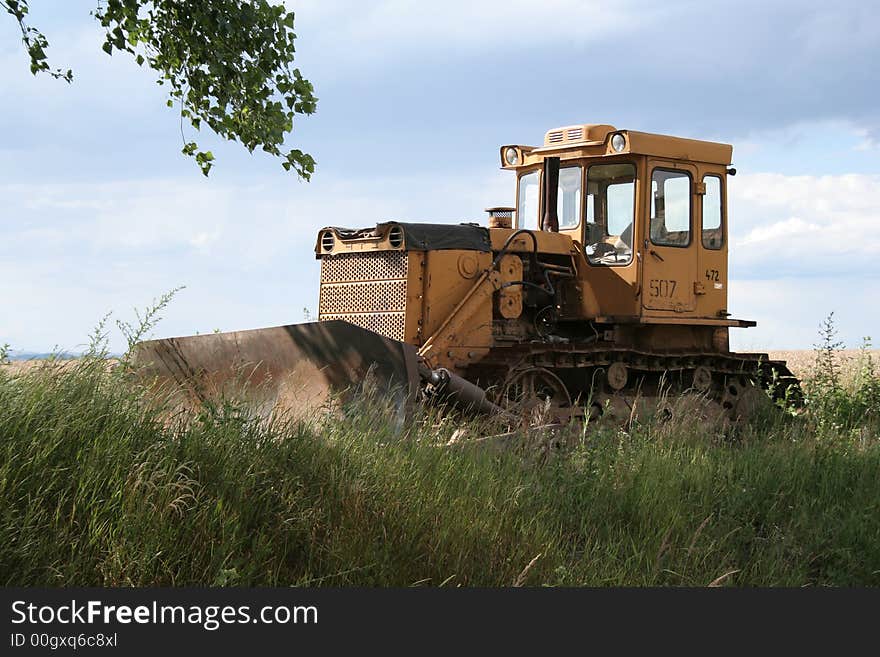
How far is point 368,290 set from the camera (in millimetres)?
10109

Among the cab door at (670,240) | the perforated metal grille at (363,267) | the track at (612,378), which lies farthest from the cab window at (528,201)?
the perforated metal grille at (363,267)

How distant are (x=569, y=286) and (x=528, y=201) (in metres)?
1.27

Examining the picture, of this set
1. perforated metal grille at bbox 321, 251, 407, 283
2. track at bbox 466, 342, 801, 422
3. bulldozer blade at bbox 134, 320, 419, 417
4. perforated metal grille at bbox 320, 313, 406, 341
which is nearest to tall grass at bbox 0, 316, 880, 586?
bulldozer blade at bbox 134, 320, 419, 417

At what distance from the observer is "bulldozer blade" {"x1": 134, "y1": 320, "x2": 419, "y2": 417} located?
7551 mm

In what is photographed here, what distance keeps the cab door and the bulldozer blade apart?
4.67 m

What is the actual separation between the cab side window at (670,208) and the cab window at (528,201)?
1.39 meters

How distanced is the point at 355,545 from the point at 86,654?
56.2 inches

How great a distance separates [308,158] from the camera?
9.12 meters

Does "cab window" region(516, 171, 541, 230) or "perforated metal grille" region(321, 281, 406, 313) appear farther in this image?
"cab window" region(516, 171, 541, 230)

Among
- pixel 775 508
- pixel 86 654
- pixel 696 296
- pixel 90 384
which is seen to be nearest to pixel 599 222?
pixel 696 296

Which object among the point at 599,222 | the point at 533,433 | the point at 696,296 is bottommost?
the point at 533,433

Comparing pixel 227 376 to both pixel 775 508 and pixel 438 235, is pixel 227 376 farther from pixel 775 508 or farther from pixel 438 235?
pixel 775 508

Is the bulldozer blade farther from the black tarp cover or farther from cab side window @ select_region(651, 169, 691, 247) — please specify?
cab side window @ select_region(651, 169, 691, 247)

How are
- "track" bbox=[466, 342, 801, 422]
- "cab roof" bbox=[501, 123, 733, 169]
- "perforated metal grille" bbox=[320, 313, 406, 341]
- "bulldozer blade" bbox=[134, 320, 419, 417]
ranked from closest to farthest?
"bulldozer blade" bbox=[134, 320, 419, 417] < "perforated metal grille" bbox=[320, 313, 406, 341] < "track" bbox=[466, 342, 801, 422] < "cab roof" bbox=[501, 123, 733, 169]
